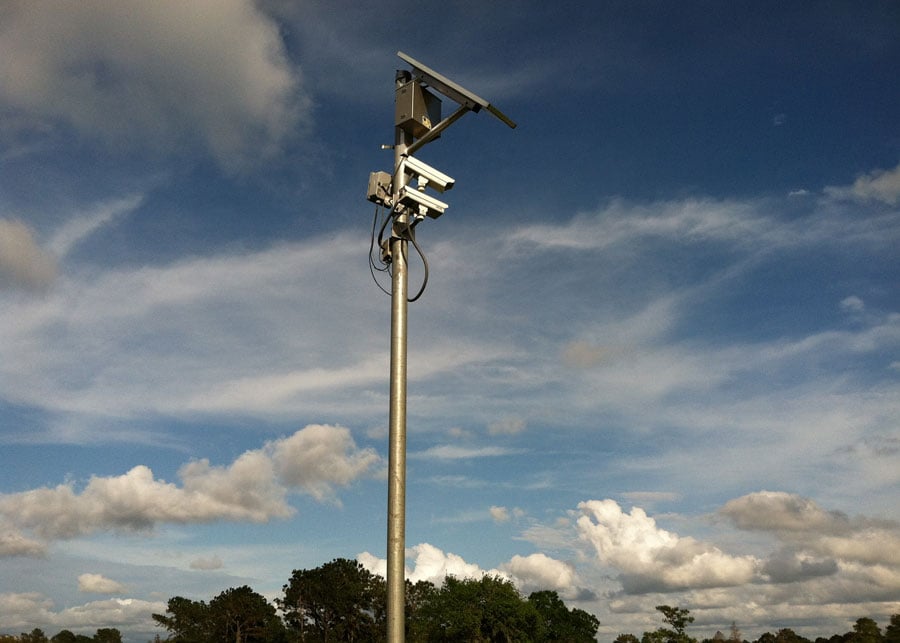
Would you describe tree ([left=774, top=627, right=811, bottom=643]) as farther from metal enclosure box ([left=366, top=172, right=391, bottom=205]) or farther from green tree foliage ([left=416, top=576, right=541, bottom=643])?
metal enclosure box ([left=366, top=172, right=391, bottom=205])

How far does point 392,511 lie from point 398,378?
210cm

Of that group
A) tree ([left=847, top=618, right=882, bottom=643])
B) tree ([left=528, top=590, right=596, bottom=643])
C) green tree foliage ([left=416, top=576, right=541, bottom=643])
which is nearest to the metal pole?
green tree foliage ([left=416, top=576, right=541, bottom=643])

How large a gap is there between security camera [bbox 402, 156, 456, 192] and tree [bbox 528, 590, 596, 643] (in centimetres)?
11267

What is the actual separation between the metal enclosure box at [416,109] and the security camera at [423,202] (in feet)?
4.58

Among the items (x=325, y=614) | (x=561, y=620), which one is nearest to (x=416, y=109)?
(x=325, y=614)

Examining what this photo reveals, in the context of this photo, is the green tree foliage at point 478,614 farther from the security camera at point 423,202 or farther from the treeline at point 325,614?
the security camera at point 423,202

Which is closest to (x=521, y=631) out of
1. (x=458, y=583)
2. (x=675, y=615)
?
(x=458, y=583)

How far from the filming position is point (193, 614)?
128125 mm

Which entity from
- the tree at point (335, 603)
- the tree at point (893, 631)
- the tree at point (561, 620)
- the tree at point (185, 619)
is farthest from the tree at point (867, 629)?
the tree at point (185, 619)

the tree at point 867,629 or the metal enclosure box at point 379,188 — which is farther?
the tree at point 867,629

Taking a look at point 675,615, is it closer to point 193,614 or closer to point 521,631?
point 521,631

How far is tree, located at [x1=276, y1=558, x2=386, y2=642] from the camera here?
107 m

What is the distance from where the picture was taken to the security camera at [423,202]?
43.3ft

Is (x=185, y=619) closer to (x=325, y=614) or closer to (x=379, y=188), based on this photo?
(x=325, y=614)
